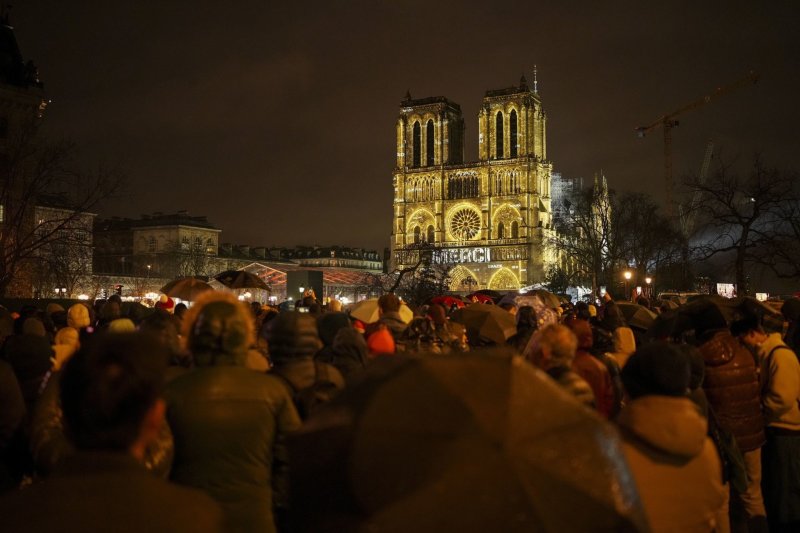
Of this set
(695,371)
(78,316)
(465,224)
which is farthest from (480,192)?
(695,371)

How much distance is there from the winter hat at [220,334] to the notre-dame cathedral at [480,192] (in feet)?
248

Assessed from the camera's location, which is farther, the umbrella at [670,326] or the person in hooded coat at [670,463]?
the umbrella at [670,326]

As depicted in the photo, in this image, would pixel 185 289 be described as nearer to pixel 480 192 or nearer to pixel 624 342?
pixel 624 342

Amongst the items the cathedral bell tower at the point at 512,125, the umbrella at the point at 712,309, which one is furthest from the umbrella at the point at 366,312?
the cathedral bell tower at the point at 512,125

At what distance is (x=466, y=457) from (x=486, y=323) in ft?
24.9

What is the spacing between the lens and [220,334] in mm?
3490

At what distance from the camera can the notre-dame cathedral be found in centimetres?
Result: 8250

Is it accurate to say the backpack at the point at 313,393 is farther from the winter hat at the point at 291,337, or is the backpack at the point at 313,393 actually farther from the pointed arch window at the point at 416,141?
the pointed arch window at the point at 416,141

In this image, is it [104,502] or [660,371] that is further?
[660,371]

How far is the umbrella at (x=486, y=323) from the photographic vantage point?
9023 mm

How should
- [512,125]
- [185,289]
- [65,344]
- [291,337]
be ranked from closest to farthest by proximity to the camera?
[291,337]
[65,344]
[185,289]
[512,125]

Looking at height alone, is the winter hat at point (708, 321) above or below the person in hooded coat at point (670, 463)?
above

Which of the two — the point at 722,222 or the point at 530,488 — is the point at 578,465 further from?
the point at 722,222

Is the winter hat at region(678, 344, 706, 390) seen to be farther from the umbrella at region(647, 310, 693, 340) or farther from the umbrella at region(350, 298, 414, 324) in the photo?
the umbrella at region(350, 298, 414, 324)
